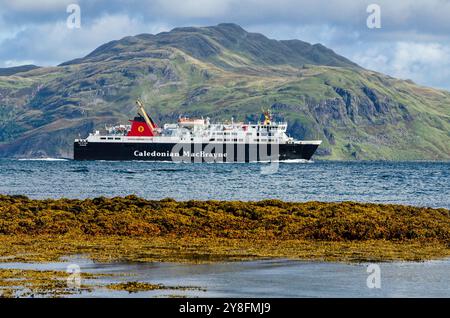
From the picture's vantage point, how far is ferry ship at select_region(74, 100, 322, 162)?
590 feet

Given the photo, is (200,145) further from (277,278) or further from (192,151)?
(277,278)

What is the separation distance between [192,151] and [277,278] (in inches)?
6344

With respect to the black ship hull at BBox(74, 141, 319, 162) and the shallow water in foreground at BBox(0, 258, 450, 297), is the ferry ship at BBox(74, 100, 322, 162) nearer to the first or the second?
the black ship hull at BBox(74, 141, 319, 162)

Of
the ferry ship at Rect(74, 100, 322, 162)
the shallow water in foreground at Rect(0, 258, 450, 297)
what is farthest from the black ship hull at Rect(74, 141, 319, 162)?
the shallow water in foreground at Rect(0, 258, 450, 297)

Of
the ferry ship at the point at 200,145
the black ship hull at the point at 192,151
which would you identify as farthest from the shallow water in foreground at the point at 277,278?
the black ship hull at the point at 192,151

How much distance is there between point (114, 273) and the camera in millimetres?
22453

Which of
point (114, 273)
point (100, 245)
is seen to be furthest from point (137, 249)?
point (114, 273)

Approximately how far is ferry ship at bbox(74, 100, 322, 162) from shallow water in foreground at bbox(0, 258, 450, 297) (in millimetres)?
153633

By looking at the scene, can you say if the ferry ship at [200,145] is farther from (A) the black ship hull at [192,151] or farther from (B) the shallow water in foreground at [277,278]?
(B) the shallow water in foreground at [277,278]

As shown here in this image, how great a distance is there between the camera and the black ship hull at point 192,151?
180m

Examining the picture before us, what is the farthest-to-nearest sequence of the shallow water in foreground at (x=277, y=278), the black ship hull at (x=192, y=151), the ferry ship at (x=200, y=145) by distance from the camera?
the black ship hull at (x=192, y=151), the ferry ship at (x=200, y=145), the shallow water in foreground at (x=277, y=278)

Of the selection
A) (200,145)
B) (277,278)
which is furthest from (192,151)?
(277,278)
